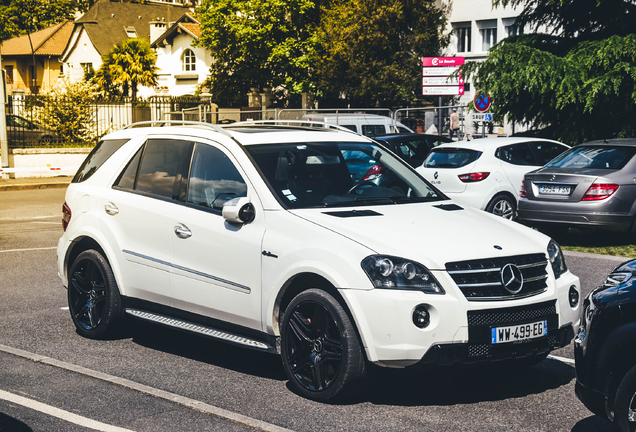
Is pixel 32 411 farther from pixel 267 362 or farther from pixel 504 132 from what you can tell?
pixel 504 132

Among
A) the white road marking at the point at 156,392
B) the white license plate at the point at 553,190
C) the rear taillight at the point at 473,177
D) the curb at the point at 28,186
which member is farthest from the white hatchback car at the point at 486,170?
the curb at the point at 28,186

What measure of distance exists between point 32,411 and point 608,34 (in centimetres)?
1664

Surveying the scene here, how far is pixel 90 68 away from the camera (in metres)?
74.8

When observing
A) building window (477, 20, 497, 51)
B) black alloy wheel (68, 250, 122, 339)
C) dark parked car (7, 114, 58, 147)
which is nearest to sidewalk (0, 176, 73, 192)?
dark parked car (7, 114, 58, 147)

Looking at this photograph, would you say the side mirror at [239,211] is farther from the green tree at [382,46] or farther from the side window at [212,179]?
the green tree at [382,46]

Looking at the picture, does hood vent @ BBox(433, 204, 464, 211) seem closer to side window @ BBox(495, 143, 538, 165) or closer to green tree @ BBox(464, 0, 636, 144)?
side window @ BBox(495, 143, 538, 165)

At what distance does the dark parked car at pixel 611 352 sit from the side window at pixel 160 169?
327 centimetres

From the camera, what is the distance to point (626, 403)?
3871mm

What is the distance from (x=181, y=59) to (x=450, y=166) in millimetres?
56566

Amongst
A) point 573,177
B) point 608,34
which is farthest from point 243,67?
point 573,177

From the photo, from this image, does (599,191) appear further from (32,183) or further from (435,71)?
(32,183)

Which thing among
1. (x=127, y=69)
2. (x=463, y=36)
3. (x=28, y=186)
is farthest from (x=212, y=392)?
(x=127, y=69)

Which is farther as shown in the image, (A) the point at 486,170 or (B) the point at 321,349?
(A) the point at 486,170

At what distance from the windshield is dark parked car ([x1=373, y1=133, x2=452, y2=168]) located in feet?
33.2
